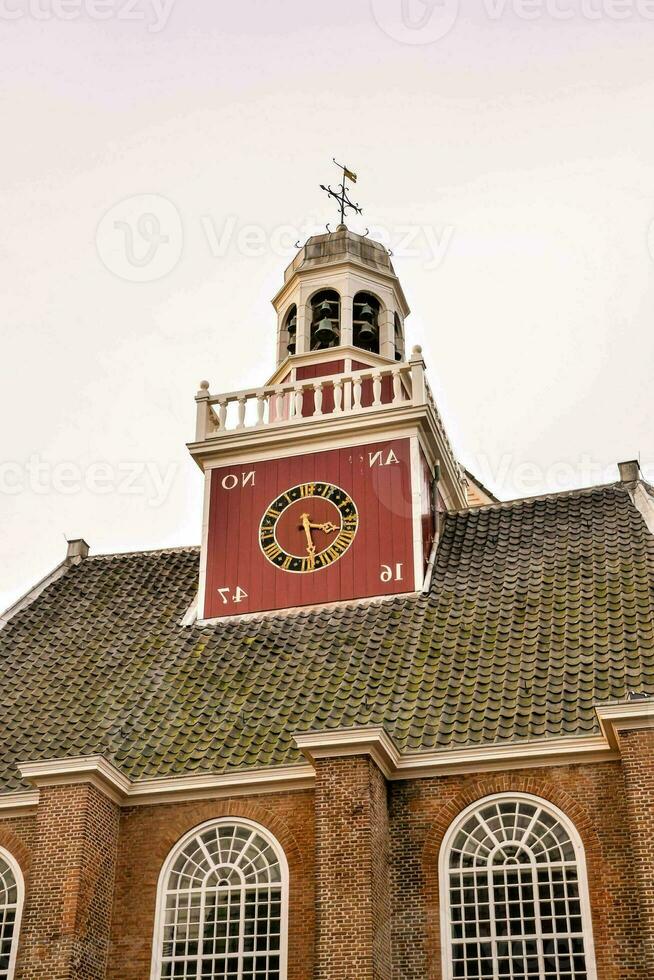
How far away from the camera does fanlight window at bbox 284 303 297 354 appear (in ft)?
98.3

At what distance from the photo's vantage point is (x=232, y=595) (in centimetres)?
2525

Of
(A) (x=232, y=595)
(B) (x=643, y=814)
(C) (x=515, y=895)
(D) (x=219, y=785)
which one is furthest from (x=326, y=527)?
(B) (x=643, y=814)

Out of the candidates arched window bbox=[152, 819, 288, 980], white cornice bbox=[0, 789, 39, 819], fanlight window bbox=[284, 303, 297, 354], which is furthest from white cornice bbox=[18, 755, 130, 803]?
fanlight window bbox=[284, 303, 297, 354]

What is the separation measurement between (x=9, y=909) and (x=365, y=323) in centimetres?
1542

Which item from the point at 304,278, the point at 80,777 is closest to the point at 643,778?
the point at 80,777

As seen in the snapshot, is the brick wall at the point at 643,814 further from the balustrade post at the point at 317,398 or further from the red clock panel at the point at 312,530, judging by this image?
the balustrade post at the point at 317,398

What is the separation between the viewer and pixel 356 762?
18906 millimetres

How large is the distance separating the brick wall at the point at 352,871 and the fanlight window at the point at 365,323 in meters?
12.8

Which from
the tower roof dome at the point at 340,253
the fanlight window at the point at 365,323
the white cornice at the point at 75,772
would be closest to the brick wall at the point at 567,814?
the white cornice at the point at 75,772

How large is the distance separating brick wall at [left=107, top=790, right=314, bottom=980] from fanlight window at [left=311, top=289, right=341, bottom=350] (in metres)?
12.2

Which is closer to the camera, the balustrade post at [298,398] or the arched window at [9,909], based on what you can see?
the arched window at [9,909]

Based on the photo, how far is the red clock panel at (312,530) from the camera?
80.9 ft

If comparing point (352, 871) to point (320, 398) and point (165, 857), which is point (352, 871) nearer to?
point (165, 857)

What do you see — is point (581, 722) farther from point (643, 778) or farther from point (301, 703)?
point (301, 703)
